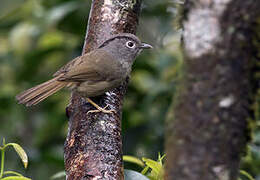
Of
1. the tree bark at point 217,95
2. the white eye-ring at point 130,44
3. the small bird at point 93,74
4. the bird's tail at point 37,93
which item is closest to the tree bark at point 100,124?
the small bird at point 93,74

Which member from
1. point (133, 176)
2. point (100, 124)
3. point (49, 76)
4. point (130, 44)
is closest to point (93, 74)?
point (130, 44)

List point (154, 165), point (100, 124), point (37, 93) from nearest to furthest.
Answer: point (154, 165) < point (100, 124) < point (37, 93)

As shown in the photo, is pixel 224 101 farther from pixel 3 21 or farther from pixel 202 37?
pixel 3 21

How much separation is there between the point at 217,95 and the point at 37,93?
2.87 m

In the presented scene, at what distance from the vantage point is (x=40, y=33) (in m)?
5.46

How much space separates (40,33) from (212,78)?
4.28 metres

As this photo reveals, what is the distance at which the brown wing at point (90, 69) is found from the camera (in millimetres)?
4137

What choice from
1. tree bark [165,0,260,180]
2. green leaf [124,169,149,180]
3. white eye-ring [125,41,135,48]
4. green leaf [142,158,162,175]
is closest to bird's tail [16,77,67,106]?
white eye-ring [125,41,135,48]

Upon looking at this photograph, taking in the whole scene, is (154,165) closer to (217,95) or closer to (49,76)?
(217,95)

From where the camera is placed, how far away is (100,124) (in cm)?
316

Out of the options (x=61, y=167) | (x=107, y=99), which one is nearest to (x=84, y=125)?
(x=107, y=99)

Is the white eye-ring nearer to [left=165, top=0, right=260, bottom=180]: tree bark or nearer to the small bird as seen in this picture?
the small bird

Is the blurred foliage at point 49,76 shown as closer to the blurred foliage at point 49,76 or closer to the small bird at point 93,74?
the blurred foliage at point 49,76

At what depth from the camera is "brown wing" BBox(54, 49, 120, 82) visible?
414 centimetres
